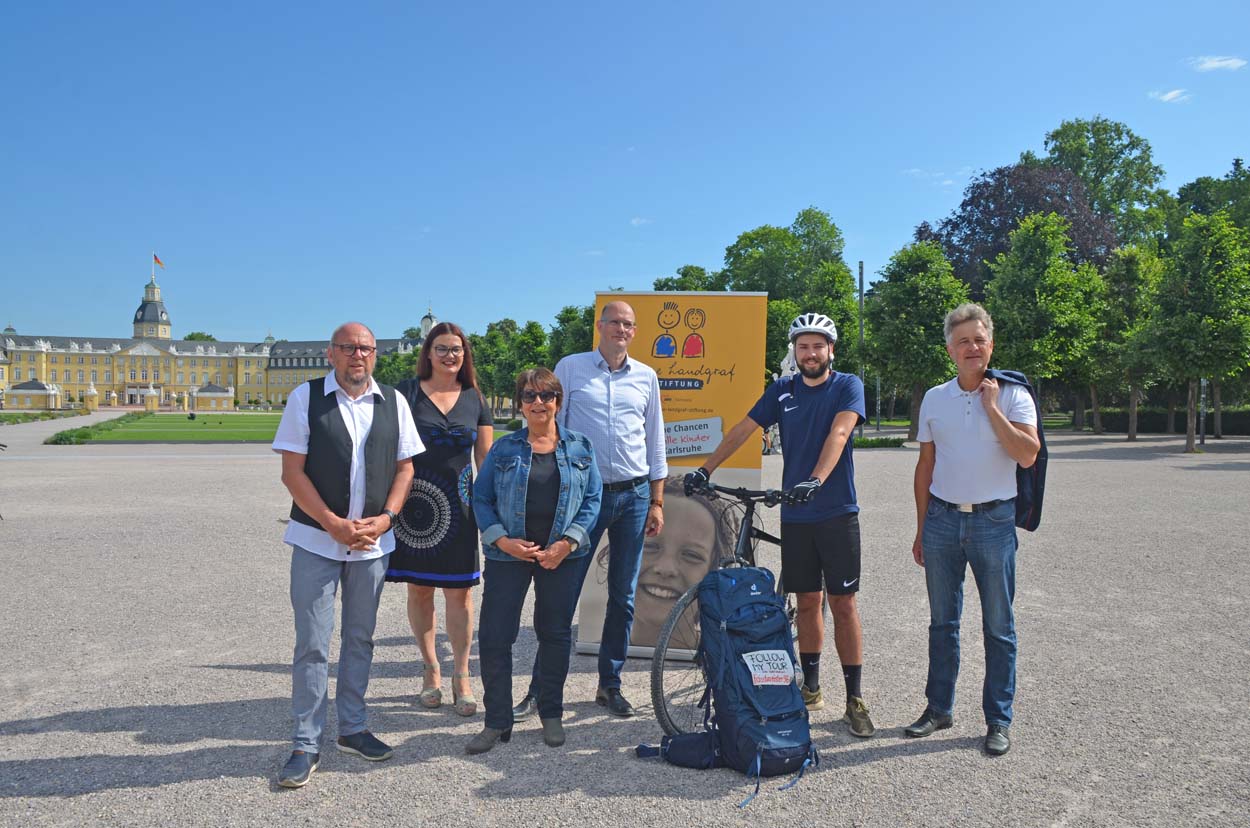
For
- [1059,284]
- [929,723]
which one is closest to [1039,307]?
[1059,284]

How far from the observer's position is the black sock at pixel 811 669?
15.9 ft

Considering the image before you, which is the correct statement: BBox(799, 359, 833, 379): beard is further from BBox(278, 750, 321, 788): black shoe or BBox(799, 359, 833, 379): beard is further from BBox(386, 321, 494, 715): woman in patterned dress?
BBox(278, 750, 321, 788): black shoe

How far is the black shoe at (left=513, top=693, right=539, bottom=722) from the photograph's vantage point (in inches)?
189

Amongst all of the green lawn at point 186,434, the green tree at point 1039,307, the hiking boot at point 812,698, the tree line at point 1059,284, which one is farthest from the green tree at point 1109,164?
the hiking boot at point 812,698

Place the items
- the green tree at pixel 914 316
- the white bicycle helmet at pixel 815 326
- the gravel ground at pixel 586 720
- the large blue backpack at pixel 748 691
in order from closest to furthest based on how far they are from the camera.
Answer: the gravel ground at pixel 586 720
the large blue backpack at pixel 748 691
the white bicycle helmet at pixel 815 326
the green tree at pixel 914 316

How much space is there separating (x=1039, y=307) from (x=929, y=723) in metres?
30.1

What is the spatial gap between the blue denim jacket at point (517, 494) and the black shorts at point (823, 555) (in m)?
1.10

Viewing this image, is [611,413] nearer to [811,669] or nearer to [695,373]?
[695,373]

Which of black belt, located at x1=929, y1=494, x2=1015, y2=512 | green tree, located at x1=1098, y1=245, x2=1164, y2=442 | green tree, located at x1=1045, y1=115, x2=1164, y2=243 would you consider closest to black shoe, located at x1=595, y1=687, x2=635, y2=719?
black belt, located at x1=929, y1=494, x2=1015, y2=512

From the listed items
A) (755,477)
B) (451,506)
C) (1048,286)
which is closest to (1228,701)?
(755,477)

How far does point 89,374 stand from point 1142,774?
197 m

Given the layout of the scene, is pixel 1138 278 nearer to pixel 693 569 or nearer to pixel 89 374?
pixel 693 569

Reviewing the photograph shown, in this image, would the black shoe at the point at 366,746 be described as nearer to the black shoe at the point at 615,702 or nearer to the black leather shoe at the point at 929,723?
the black shoe at the point at 615,702

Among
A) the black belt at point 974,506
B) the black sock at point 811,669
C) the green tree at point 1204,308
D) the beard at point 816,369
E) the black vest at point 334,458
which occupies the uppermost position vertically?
the green tree at point 1204,308
